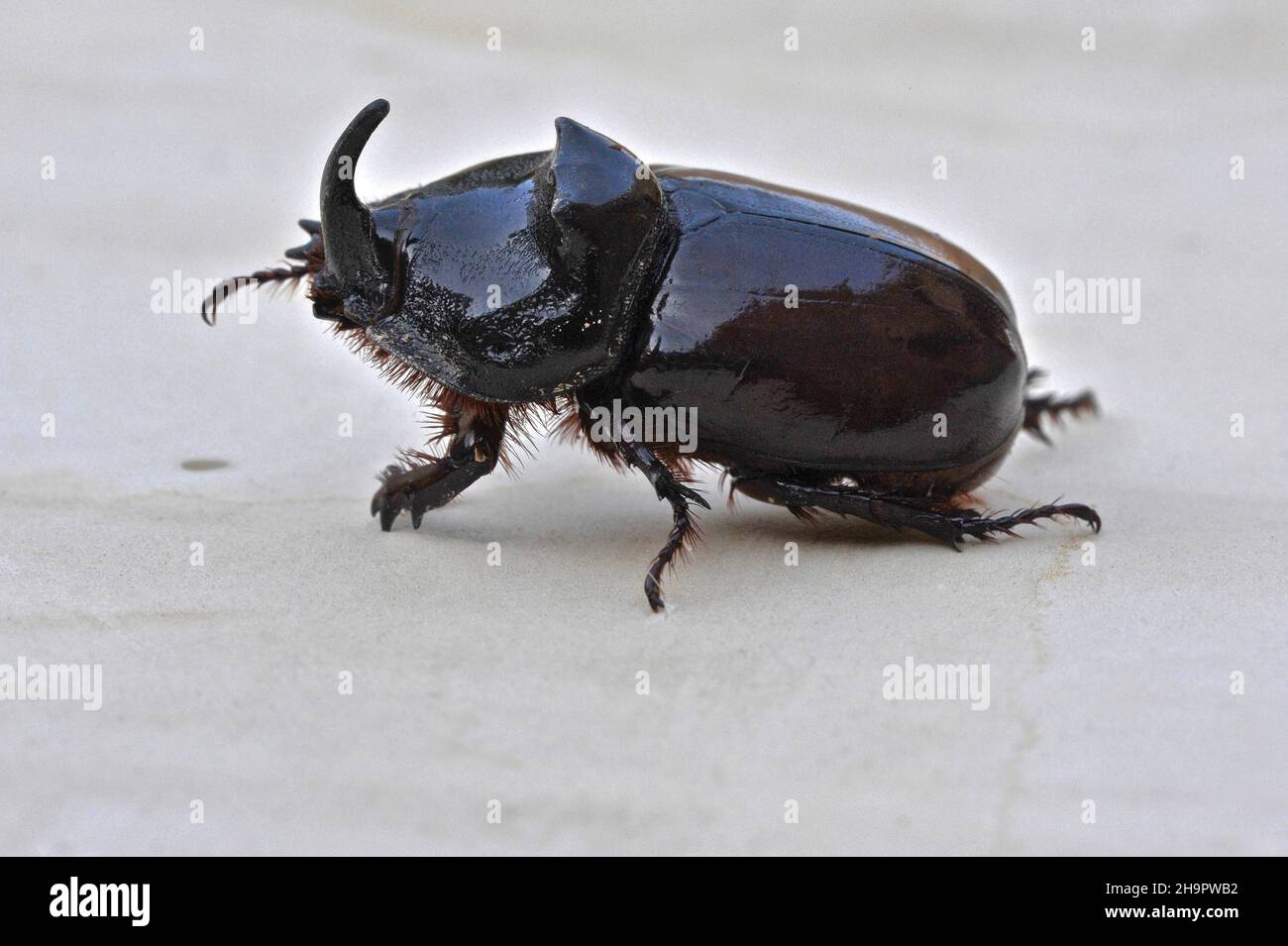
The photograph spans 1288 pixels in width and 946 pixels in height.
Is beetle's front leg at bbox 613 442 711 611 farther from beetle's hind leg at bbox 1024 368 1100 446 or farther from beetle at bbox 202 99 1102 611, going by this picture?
beetle's hind leg at bbox 1024 368 1100 446

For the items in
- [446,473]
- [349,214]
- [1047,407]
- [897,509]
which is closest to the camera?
[349,214]

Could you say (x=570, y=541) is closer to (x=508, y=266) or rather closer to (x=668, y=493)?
(x=668, y=493)

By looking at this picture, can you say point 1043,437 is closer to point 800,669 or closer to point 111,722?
point 800,669

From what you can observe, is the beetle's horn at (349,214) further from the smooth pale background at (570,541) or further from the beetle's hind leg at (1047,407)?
the beetle's hind leg at (1047,407)

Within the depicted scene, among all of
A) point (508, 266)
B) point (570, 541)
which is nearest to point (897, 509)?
point (570, 541)

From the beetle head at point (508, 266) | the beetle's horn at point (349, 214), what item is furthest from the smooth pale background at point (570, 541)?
the beetle's horn at point (349, 214)

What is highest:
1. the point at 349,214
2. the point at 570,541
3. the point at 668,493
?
the point at 349,214

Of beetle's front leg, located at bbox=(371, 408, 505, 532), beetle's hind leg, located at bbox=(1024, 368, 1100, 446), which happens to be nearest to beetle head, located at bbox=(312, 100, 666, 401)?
beetle's front leg, located at bbox=(371, 408, 505, 532)

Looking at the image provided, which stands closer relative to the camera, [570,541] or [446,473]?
[446,473]
